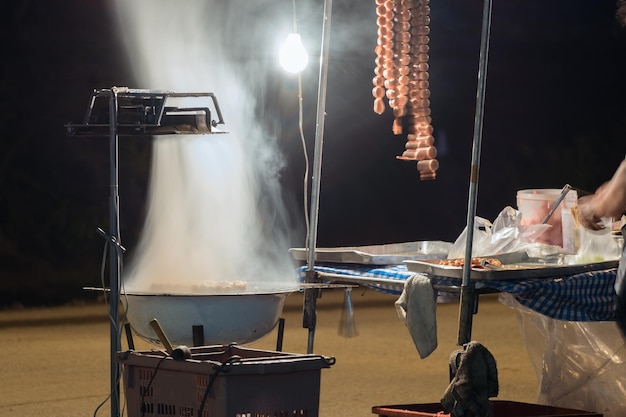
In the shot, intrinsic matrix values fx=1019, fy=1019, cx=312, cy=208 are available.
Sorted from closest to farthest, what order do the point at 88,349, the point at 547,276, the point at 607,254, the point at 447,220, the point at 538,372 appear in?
1. the point at 547,276
2. the point at 607,254
3. the point at 538,372
4. the point at 88,349
5. the point at 447,220

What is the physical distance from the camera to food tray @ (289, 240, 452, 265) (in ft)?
17.8

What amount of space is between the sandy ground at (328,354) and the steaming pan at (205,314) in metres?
2.34

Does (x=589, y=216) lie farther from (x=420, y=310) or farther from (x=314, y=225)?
(x=314, y=225)

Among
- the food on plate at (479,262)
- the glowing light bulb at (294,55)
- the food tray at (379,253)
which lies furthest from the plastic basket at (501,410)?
the glowing light bulb at (294,55)

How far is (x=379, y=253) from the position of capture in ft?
19.5

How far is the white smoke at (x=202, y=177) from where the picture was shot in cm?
512

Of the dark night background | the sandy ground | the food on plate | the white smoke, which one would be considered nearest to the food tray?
the white smoke

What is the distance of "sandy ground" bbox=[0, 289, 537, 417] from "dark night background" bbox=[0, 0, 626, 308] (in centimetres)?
395

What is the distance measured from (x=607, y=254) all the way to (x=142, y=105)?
2.37 metres

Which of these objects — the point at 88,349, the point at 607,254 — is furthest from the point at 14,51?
the point at 607,254

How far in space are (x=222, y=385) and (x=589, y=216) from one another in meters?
2.21

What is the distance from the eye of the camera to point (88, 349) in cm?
968

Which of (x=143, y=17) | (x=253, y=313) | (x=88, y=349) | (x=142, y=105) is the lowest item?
(x=88, y=349)

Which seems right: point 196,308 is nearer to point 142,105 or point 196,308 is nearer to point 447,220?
point 142,105
